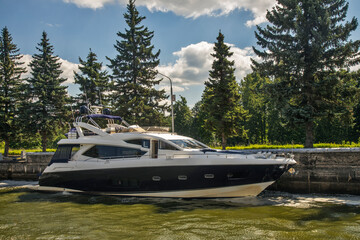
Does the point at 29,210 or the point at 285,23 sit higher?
the point at 285,23

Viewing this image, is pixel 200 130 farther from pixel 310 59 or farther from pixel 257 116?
pixel 310 59

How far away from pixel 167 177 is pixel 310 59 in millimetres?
11901

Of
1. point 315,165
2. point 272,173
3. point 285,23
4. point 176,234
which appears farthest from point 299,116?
point 176,234

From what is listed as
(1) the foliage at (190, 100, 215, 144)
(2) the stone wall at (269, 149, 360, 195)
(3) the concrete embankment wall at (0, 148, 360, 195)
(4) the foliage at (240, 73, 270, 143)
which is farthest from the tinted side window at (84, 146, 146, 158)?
(4) the foliage at (240, 73, 270, 143)

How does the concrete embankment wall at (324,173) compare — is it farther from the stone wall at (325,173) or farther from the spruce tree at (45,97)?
the spruce tree at (45,97)

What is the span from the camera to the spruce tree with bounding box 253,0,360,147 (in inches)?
618

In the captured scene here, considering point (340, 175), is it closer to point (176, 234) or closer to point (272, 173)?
point (272, 173)

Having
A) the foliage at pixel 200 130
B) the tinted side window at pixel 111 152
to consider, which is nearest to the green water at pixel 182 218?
the tinted side window at pixel 111 152

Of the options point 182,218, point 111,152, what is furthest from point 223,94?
point 182,218

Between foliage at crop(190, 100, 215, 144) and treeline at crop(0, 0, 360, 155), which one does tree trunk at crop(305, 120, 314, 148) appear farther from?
foliage at crop(190, 100, 215, 144)

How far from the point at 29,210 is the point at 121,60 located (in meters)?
21.4

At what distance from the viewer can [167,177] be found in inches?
394

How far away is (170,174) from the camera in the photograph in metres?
9.98

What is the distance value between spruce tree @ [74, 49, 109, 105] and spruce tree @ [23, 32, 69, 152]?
1.74m
